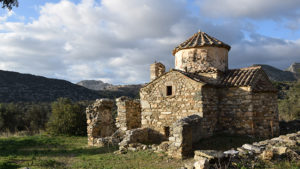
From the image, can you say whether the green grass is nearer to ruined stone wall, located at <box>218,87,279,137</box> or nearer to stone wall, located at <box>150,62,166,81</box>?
ruined stone wall, located at <box>218,87,279,137</box>

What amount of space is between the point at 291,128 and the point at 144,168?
468 inches

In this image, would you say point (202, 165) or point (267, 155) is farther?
point (267, 155)

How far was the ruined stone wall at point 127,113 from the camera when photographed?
14047 millimetres

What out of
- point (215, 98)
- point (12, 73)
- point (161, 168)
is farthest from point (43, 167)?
point (12, 73)

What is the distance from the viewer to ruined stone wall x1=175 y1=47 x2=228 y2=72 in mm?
13781

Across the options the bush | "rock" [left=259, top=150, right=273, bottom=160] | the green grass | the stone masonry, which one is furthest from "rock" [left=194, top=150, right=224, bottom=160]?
the bush

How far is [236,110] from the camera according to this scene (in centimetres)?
1230

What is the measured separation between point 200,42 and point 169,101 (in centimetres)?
436

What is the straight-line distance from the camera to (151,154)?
9.28 meters

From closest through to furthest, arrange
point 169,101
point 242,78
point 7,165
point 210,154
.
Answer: point 210,154 < point 7,165 < point 169,101 < point 242,78

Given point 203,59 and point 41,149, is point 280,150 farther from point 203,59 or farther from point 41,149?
point 41,149

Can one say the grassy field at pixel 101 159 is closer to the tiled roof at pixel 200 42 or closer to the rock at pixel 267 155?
the rock at pixel 267 155

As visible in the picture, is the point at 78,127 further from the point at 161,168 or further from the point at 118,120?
the point at 161,168

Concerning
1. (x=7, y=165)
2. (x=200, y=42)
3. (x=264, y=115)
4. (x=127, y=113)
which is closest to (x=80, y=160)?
(x=7, y=165)
